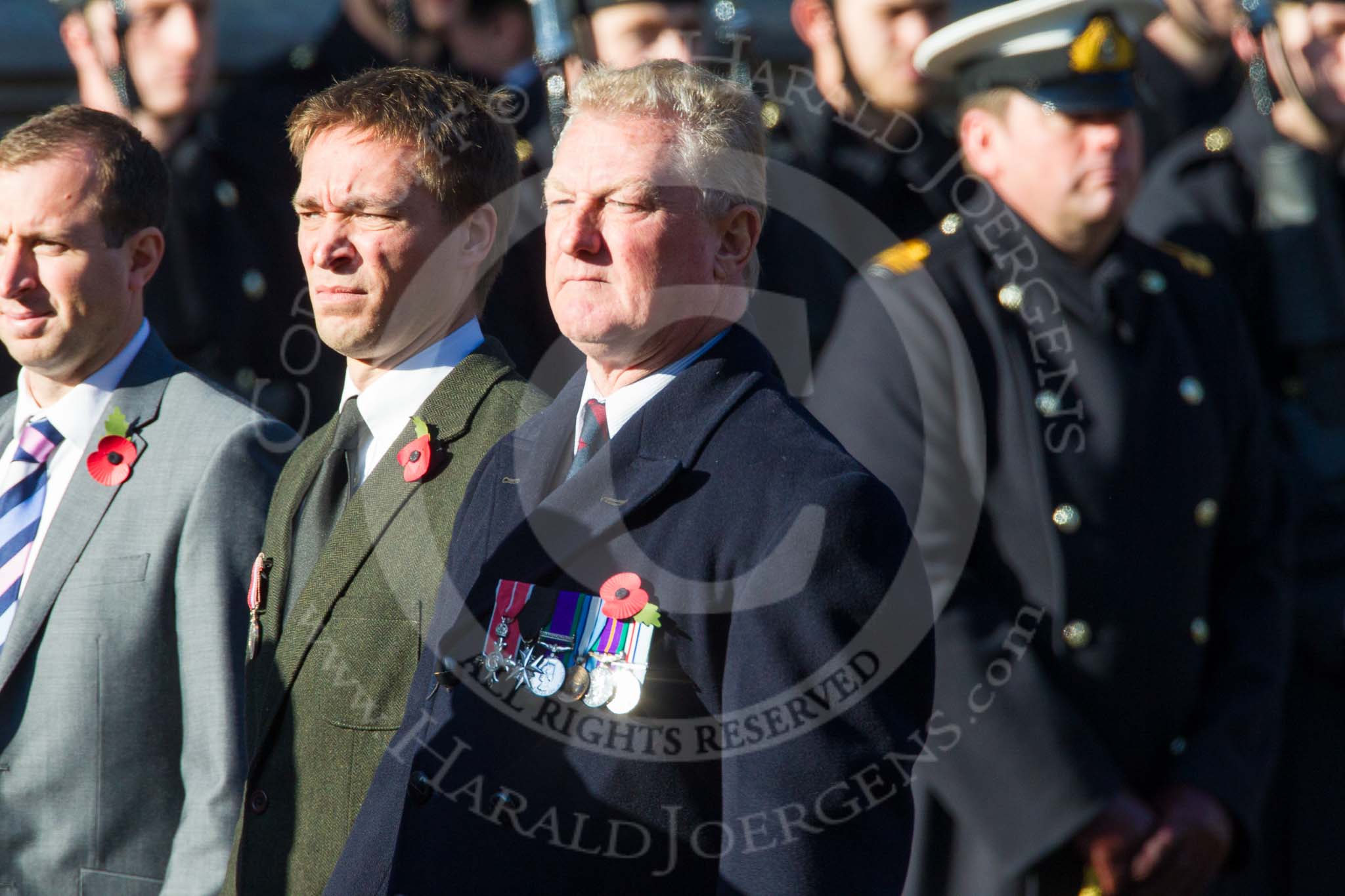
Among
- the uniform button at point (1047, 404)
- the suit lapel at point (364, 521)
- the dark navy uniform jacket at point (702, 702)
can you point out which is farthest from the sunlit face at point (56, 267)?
the uniform button at point (1047, 404)

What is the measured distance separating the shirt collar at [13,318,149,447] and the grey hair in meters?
1.19

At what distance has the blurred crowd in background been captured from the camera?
4.01 meters

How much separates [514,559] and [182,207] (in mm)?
2531

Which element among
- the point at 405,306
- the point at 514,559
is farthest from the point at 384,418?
the point at 514,559

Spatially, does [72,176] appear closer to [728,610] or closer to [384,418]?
[384,418]

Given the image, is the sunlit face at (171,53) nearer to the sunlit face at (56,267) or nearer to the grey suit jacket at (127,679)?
the sunlit face at (56,267)

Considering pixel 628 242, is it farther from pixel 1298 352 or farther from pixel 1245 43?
pixel 1245 43

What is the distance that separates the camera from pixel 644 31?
3969 millimetres

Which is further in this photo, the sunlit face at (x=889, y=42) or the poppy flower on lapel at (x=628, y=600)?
the sunlit face at (x=889, y=42)

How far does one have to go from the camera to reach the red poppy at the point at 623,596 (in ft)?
7.16

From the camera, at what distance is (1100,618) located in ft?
10.8

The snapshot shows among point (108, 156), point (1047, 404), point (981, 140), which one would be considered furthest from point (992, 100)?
point (108, 156)

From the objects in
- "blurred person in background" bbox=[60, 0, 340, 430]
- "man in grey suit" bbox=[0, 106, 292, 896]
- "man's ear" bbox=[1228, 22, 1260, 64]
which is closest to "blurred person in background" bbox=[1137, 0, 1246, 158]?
"man's ear" bbox=[1228, 22, 1260, 64]

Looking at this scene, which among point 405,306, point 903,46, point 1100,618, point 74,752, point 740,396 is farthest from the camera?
point 903,46
